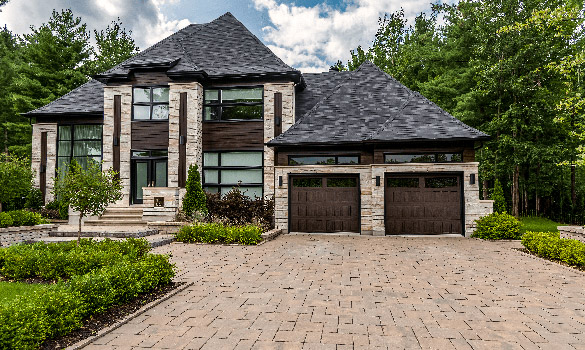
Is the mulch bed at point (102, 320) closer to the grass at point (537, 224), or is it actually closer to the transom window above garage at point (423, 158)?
the transom window above garage at point (423, 158)

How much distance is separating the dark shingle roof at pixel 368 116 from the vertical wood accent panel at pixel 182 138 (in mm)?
4390

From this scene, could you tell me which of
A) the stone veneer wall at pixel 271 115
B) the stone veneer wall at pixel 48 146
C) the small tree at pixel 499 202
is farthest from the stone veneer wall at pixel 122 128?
the small tree at pixel 499 202

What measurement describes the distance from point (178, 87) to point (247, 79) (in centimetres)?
333

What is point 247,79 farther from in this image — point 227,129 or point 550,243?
point 550,243

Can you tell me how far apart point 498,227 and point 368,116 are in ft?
23.1

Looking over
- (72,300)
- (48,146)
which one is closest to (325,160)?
(72,300)

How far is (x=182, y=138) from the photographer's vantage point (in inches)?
616

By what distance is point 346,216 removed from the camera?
1417cm

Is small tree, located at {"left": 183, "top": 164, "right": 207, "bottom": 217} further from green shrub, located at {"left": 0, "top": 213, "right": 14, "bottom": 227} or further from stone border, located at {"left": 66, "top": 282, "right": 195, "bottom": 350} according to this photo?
stone border, located at {"left": 66, "top": 282, "right": 195, "bottom": 350}

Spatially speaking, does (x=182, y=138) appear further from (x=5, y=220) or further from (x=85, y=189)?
(x=85, y=189)

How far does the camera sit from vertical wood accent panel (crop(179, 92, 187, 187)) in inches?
612

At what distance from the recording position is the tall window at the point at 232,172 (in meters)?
16.0

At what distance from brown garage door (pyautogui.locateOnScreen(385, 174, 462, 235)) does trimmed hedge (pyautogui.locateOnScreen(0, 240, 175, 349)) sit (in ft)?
33.1

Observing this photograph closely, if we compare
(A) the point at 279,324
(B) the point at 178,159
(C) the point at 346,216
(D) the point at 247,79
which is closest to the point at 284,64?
(D) the point at 247,79
